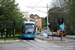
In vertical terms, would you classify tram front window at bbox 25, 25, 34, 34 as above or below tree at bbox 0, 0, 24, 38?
below

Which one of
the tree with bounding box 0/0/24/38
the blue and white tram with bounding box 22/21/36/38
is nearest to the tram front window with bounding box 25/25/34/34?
the blue and white tram with bounding box 22/21/36/38

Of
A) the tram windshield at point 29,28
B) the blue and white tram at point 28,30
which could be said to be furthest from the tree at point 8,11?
the tram windshield at point 29,28

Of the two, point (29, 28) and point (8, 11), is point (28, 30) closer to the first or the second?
point (29, 28)

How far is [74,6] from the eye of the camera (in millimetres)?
33094

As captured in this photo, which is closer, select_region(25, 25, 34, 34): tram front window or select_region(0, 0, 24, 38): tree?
select_region(25, 25, 34, 34): tram front window

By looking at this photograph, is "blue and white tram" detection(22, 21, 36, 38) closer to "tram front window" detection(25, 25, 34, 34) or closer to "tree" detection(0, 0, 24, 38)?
"tram front window" detection(25, 25, 34, 34)

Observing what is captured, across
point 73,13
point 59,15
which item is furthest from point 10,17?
point 59,15

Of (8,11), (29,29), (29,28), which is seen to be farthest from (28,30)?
(8,11)

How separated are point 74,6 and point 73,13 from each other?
177 cm

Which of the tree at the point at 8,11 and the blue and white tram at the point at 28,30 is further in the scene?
the tree at the point at 8,11

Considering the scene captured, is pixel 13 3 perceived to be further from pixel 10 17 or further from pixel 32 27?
pixel 32 27

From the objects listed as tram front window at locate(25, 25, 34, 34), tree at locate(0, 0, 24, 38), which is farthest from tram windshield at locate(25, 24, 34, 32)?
tree at locate(0, 0, 24, 38)

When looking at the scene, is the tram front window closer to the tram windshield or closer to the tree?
the tram windshield

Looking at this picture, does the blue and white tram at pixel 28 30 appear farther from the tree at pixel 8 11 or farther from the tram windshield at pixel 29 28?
the tree at pixel 8 11
